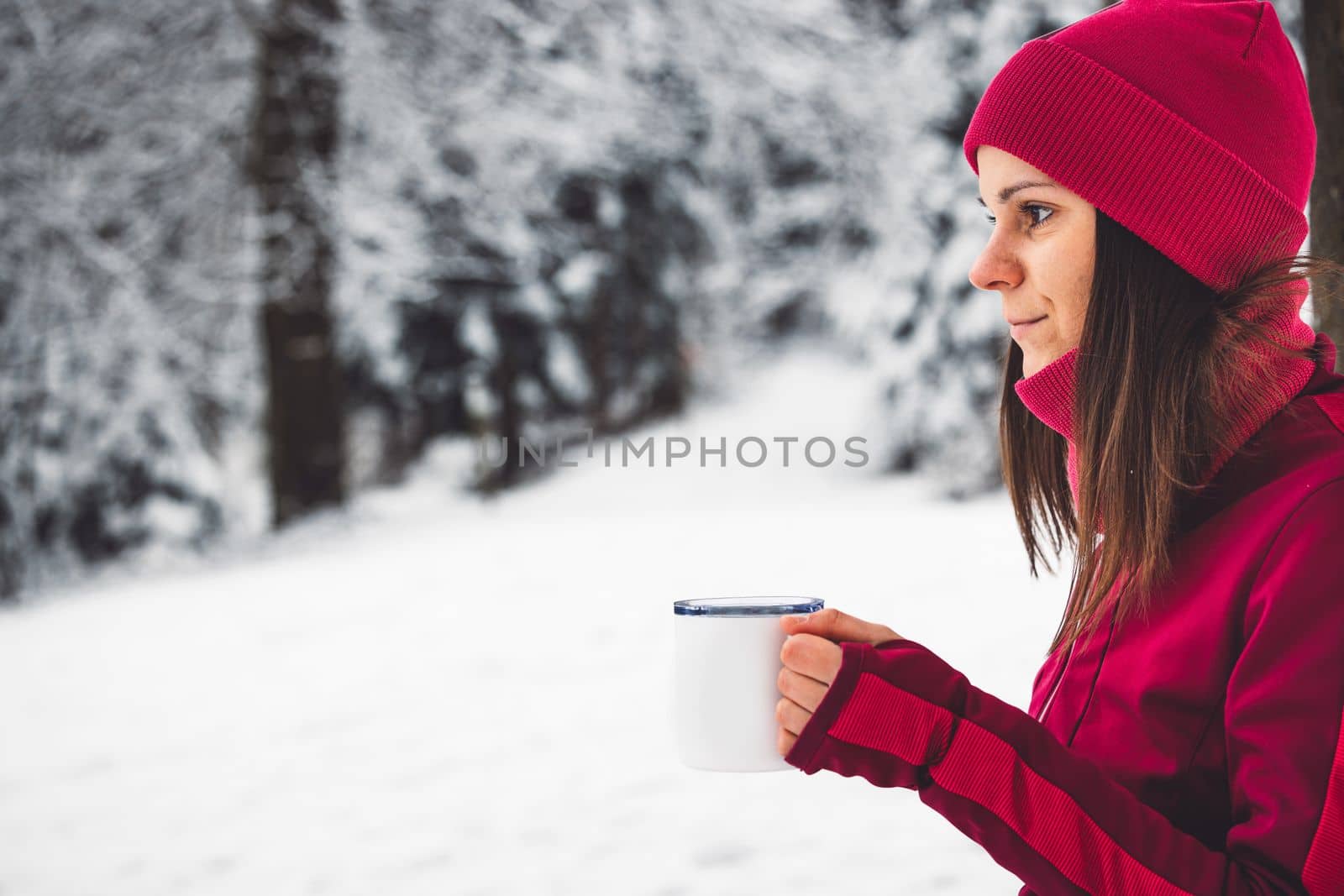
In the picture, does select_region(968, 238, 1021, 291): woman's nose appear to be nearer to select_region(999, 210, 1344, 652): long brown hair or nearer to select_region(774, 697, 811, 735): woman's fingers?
select_region(999, 210, 1344, 652): long brown hair

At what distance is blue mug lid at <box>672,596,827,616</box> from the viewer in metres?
1.05

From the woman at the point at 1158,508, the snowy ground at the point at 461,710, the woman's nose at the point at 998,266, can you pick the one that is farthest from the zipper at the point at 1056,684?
the snowy ground at the point at 461,710

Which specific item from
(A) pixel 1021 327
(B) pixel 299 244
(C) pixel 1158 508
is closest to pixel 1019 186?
(A) pixel 1021 327

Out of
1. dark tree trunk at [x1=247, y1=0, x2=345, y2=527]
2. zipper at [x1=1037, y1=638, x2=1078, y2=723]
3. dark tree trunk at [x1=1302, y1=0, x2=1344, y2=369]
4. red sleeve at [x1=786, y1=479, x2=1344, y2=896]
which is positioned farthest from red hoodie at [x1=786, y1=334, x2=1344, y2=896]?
dark tree trunk at [x1=247, y1=0, x2=345, y2=527]

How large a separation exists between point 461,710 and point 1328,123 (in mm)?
3430

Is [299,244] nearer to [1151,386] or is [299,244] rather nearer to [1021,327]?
Answer: [1021,327]

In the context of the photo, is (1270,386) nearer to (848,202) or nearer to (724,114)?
(724,114)

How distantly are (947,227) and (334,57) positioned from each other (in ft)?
15.4

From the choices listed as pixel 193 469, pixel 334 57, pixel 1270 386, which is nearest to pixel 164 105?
pixel 334 57

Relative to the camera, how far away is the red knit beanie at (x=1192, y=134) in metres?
1.08

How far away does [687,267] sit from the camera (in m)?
13.4

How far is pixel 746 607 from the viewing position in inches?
41.2

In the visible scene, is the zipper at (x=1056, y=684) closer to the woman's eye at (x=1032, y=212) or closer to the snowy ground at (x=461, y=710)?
the woman's eye at (x=1032, y=212)

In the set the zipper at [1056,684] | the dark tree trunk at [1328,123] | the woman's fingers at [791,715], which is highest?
the dark tree trunk at [1328,123]
